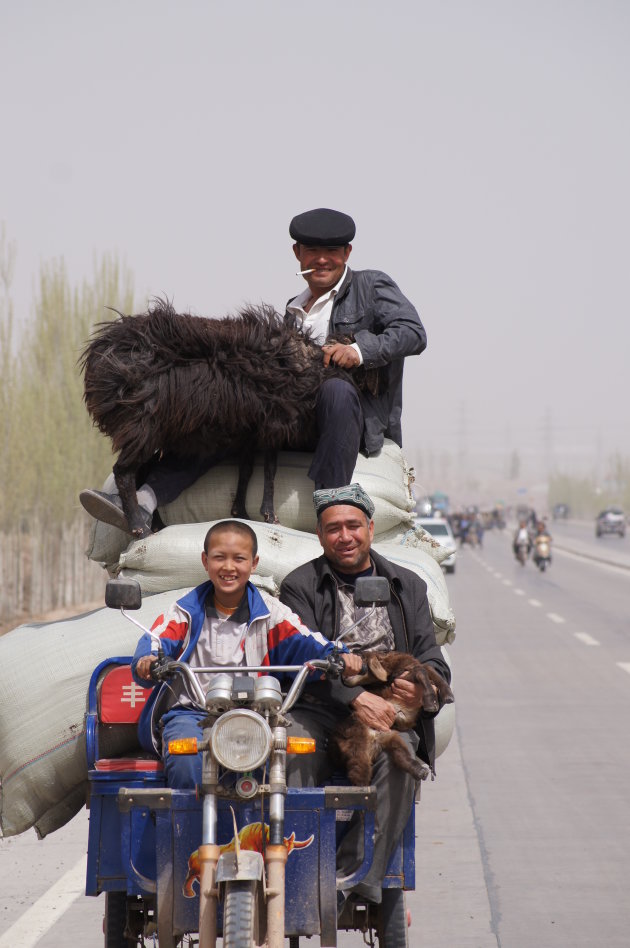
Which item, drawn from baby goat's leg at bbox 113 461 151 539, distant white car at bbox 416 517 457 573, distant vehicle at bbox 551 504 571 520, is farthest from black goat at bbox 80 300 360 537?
distant vehicle at bbox 551 504 571 520

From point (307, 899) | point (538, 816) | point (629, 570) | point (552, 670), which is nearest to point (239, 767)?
point (307, 899)

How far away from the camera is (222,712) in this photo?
404 cm

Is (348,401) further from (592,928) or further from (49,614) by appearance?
(49,614)

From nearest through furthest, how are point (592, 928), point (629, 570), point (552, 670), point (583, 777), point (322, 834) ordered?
point (322, 834)
point (592, 928)
point (583, 777)
point (552, 670)
point (629, 570)

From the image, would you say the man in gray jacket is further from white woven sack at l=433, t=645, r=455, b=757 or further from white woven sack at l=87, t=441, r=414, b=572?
white woven sack at l=433, t=645, r=455, b=757

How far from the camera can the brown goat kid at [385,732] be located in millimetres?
4414

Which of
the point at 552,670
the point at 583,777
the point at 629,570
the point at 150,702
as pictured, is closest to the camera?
the point at 150,702

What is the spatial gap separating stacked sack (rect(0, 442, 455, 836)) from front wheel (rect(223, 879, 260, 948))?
3.45 feet

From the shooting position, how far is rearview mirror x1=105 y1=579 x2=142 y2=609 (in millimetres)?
4324

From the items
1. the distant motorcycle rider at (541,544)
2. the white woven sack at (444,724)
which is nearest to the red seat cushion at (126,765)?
the white woven sack at (444,724)

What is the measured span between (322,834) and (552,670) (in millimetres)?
11910

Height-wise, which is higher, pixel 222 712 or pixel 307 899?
pixel 222 712

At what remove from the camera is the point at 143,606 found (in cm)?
548

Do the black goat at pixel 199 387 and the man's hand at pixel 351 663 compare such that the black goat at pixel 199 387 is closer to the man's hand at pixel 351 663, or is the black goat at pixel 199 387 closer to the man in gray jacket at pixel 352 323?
the man in gray jacket at pixel 352 323
